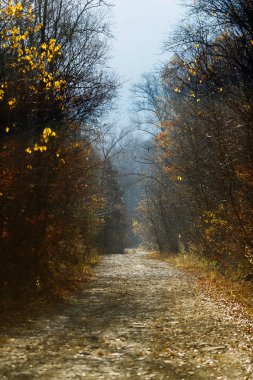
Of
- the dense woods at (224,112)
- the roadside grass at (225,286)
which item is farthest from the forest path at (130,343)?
the dense woods at (224,112)

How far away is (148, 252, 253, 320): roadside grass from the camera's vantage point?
1247 centimetres

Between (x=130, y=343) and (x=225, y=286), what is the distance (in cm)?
852

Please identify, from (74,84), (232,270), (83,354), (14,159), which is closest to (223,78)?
(74,84)

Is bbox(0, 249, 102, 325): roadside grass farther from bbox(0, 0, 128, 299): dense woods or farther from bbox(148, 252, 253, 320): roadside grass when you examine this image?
bbox(148, 252, 253, 320): roadside grass

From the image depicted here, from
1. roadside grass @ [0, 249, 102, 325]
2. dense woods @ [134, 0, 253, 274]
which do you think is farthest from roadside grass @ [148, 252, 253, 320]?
roadside grass @ [0, 249, 102, 325]

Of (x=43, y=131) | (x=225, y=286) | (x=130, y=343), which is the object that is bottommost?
(x=130, y=343)

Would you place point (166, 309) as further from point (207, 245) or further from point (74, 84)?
point (207, 245)

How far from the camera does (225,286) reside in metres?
16.5

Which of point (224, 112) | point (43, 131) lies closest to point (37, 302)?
point (43, 131)

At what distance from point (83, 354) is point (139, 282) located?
1066cm

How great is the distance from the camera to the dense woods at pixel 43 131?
41.9 feet

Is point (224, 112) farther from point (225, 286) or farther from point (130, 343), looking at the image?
point (130, 343)

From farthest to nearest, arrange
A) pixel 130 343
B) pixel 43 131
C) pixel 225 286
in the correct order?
pixel 225 286 < pixel 43 131 < pixel 130 343

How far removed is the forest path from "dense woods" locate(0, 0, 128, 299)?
2.47 meters
